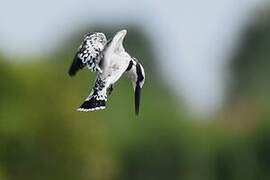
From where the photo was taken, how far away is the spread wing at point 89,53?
213cm

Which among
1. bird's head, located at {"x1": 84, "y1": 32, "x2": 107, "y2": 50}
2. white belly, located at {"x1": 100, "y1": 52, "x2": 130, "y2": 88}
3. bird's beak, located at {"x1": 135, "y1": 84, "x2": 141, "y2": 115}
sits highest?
bird's head, located at {"x1": 84, "y1": 32, "x2": 107, "y2": 50}

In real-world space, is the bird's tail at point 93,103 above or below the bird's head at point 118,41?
below

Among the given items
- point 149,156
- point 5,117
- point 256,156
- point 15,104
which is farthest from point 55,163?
point 149,156

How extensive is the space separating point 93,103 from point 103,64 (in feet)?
0.20

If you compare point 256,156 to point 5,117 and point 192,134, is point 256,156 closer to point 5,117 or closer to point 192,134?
point 192,134

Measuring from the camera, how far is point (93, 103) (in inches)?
84.3

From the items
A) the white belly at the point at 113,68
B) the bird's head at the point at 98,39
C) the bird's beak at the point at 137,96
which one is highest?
the bird's head at the point at 98,39

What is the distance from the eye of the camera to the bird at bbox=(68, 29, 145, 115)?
2.12 meters

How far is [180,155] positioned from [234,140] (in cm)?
78

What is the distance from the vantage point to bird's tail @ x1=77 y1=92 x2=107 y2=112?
2123 millimetres

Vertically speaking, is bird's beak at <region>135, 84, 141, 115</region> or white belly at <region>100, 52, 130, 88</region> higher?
white belly at <region>100, 52, 130, 88</region>

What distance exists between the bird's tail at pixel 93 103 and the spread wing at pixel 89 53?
0.04 meters

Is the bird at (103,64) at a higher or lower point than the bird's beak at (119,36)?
lower

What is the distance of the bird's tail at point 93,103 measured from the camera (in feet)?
6.97
